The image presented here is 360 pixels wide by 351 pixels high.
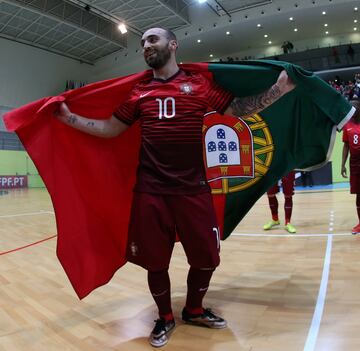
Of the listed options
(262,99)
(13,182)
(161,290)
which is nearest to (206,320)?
(161,290)

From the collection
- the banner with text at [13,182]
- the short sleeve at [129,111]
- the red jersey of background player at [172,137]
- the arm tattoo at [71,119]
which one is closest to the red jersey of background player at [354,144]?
the red jersey of background player at [172,137]

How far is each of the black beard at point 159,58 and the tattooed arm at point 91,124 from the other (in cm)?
41

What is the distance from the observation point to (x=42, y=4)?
17656mm

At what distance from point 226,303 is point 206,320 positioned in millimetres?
405

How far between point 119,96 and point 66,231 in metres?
0.93

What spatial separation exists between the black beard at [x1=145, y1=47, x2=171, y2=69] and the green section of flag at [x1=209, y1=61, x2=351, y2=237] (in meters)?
0.33

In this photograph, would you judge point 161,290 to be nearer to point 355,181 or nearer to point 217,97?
point 217,97

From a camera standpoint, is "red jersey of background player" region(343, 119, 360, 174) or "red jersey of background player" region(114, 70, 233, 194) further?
"red jersey of background player" region(343, 119, 360, 174)

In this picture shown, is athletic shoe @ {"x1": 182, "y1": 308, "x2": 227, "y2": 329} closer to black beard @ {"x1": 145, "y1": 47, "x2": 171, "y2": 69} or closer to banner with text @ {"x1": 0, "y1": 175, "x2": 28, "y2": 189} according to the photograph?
black beard @ {"x1": 145, "y1": 47, "x2": 171, "y2": 69}

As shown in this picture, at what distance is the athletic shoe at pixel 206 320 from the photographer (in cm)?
203

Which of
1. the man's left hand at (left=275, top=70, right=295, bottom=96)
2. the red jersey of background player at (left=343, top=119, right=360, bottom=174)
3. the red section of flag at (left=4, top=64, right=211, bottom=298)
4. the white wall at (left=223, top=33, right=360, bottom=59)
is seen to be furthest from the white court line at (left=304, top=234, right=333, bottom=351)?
the white wall at (left=223, top=33, right=360, bottom=59)

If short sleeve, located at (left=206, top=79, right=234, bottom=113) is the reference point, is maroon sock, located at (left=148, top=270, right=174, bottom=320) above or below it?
below

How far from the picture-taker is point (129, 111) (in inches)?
80.7

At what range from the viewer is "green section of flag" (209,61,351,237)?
7.04 ft
